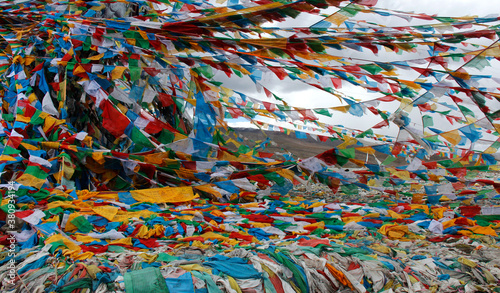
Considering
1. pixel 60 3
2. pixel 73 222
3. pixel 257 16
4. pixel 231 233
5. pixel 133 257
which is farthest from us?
pixel 60 3

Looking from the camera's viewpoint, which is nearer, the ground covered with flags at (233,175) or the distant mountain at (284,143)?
the ground covered with flags at (233,175)

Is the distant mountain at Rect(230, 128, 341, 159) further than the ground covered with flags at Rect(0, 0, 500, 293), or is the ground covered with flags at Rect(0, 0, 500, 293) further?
the distant mountain at Rect(230, 128, 341, 159)

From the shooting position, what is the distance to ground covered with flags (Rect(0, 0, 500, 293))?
6.00 ft

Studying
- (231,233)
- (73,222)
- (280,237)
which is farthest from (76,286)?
(280,237)

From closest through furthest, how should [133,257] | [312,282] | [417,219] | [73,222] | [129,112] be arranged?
1. [312,282]
2. [133,257]
3. [73,222]
4. [417,219]
5. [129,112]

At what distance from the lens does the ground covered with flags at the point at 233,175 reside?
1828mm

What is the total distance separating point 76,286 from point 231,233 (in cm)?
124

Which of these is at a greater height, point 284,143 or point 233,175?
point 233,175

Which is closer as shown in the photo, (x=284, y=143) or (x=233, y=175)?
(x=233, y=175)

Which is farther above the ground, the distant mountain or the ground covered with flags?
the ground covered with flags

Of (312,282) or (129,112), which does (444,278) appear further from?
(129,112)

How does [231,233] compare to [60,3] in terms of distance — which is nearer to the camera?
[231,233]

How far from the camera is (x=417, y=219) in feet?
10.0

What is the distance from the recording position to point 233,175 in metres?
3.52
